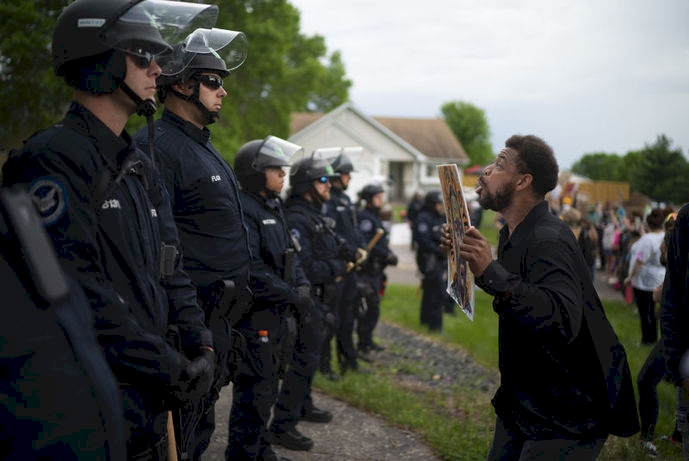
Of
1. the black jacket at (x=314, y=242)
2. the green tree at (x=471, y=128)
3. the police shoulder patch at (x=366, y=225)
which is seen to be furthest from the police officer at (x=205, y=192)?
the green tree at (x=471, y=128)

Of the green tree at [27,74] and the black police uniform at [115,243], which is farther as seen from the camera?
the green tree at [27,74]

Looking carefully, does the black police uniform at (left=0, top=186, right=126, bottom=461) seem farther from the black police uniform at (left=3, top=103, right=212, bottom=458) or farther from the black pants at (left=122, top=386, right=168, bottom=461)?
the black pants at (left=122, top=386, right=168, bottom=461)

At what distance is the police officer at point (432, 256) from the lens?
1179 cm

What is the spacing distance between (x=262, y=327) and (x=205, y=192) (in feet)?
4.41

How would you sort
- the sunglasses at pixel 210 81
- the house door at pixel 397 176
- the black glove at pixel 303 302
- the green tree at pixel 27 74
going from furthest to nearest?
the house door at pixel 397 176
the green tree at pixel 27 74
the black glove at pixel 303 302
the sunglasses at pixel 210 81

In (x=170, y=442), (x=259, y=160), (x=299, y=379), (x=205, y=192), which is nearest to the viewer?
(x=170, y=442)

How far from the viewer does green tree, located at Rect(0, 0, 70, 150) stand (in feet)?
25.8

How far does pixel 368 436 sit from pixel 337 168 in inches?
149

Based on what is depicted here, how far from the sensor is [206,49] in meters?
4.08

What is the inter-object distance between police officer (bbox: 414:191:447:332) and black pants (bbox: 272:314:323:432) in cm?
542

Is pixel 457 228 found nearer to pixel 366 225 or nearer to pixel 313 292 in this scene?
pixel 313 292

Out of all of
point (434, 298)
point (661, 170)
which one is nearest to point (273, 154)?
point (434, 298)

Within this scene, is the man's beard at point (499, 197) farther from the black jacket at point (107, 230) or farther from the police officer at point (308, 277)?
the police officer at point (308, 277)

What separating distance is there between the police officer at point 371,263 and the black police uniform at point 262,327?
463cm
